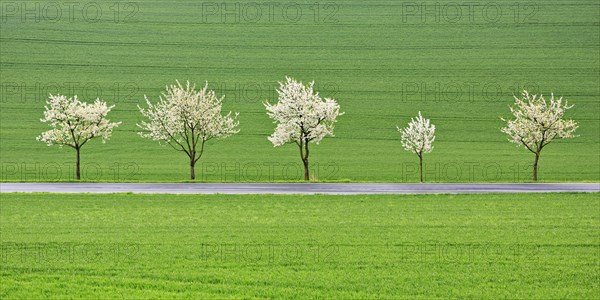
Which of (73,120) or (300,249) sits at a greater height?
(73,120)

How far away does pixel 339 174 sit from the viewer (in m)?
66.4

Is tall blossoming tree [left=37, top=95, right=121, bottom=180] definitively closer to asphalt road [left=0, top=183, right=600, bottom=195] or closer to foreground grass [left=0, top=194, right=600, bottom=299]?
asphalt road [left=0, top=183, right=600, bottom=195]

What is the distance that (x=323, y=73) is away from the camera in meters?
93.2

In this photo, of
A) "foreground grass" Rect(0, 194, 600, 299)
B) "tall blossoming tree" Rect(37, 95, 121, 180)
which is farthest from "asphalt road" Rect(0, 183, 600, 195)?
"tall blossoming tree" Rect(37, 95, 121, 180)

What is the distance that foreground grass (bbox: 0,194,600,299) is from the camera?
690 inches

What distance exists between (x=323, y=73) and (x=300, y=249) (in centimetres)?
7208

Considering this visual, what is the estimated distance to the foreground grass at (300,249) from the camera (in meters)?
17.5

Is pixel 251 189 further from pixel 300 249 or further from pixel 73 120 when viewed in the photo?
pixel 73 120

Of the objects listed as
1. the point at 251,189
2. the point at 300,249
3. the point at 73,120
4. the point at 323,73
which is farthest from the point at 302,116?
the point at 300,249

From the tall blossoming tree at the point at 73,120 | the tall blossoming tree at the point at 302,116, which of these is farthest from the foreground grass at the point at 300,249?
the tall blossoming tree at the point at 302,116

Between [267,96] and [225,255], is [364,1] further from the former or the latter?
[225,255]

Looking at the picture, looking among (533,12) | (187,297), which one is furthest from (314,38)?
(187,297)

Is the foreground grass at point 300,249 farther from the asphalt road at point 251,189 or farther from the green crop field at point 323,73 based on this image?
the green crop field at point 323,73

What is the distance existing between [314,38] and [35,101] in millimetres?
41424
